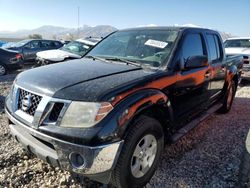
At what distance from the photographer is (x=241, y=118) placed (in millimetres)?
5535

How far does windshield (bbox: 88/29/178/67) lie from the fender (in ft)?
2.20

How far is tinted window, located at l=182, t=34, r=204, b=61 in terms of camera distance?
3530 mm

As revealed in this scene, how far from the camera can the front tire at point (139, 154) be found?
2.43 meters

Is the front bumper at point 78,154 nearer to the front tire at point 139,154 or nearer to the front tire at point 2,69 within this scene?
the front tire at point 139,154

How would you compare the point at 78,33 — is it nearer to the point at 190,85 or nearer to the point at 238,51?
the point at 238,51

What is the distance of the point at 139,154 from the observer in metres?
2.69

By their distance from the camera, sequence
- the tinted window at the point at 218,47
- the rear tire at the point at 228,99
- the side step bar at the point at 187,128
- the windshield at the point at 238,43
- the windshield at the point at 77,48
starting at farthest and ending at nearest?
the windshield at the point at 238,43
the windshield at the point at 77,48
the rear tire at the point at 228,99
the tinted window at the point at 218,47
the side step bar at the point at 187,128

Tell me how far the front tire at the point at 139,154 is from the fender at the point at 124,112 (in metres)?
0.12

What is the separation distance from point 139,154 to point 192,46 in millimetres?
1912

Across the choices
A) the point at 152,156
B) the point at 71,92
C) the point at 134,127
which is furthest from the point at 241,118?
the point at 71,92

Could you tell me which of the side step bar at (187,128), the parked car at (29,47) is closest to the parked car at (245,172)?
the side step bar at (187,128)

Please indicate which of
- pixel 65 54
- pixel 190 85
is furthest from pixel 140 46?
pixel 65 54

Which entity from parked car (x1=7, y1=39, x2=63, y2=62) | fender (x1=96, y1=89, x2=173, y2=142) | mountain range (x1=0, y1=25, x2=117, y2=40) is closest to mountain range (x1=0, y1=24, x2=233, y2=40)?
mountain range (x1=0, y1=25, x2=117, y2=40)

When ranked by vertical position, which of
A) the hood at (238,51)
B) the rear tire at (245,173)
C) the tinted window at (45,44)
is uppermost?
the rear tire at (245,173)
